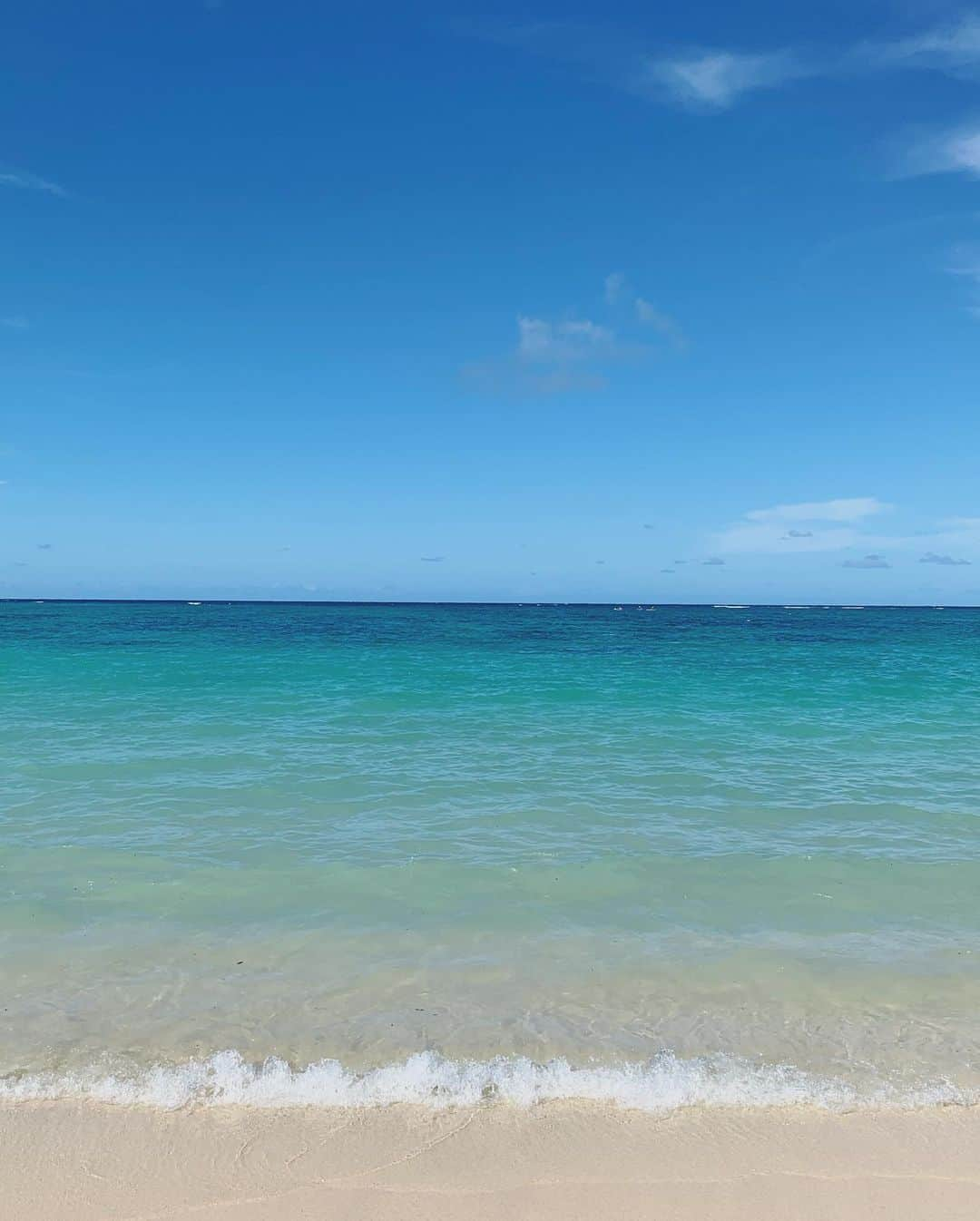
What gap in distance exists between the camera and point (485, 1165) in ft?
11.8

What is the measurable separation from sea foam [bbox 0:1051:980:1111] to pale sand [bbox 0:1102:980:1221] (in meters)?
0.09

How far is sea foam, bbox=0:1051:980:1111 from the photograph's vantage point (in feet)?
13.2

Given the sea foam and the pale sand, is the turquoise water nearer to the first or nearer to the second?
the sea foam

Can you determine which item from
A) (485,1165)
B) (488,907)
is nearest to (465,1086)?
(485,1165)

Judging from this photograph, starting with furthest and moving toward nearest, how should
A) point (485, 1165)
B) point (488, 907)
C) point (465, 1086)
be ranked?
point (488, 907) → point (465, 1086) → point (485, 1165)

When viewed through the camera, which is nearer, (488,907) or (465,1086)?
(465,1086)

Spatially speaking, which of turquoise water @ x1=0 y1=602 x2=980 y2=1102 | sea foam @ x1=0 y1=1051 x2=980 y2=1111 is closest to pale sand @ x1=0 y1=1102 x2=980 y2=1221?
sea foam @ x1=0 y1=1051 x2=980 y2=1111

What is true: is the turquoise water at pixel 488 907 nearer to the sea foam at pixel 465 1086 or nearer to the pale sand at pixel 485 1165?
the sea foam at pixel 465 1086

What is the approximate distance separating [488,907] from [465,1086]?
2329 mm

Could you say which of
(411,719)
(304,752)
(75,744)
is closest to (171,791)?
(304,752)

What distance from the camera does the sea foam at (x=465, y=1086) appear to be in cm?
401

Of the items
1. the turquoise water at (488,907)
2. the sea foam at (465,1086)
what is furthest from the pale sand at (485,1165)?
the turquoise water at (488,907)

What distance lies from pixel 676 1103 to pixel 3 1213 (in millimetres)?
3226

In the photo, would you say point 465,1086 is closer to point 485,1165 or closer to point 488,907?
point 485,1165
